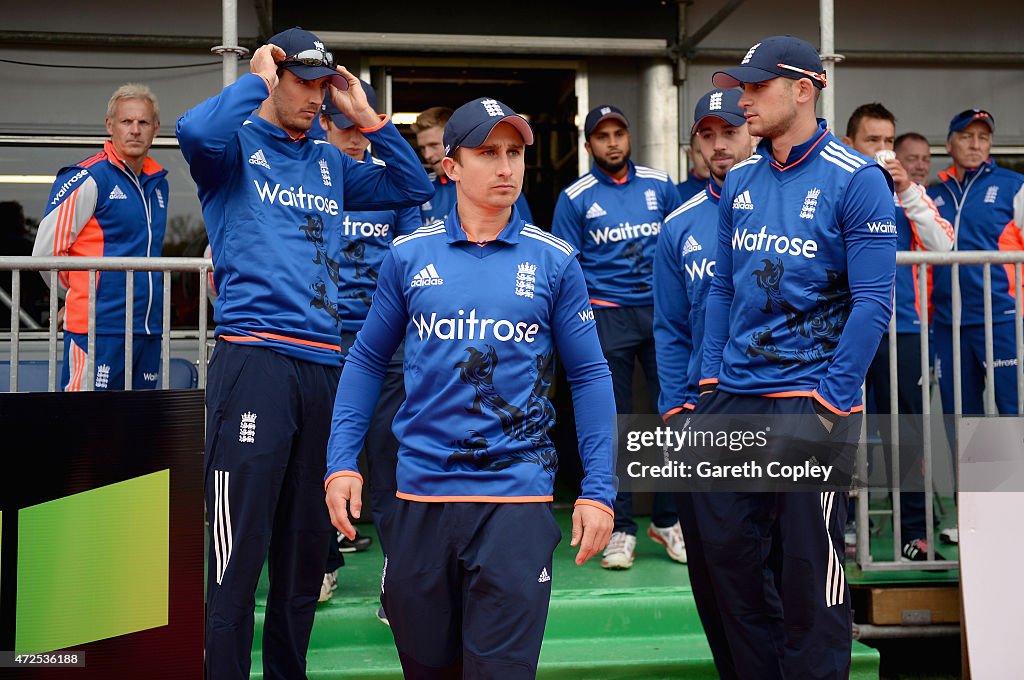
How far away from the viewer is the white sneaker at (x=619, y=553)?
5.23 m

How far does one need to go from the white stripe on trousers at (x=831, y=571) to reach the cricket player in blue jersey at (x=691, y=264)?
96cm

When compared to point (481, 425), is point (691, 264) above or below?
above

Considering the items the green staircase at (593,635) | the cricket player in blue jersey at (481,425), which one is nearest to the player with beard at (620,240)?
the green staircase at (593,635)

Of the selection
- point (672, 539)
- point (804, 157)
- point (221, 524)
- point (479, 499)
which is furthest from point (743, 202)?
point (672, 539)

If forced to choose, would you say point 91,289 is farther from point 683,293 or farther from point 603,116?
point 603,116

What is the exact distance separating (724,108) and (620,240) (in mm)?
1141

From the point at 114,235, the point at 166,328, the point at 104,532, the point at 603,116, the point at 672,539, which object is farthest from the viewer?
the point at 603,116

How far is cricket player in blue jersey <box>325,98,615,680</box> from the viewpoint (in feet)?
8.96

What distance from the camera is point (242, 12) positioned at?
22.2ft

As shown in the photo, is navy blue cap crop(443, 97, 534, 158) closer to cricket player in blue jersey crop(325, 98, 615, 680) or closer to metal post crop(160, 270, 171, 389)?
cricket player in blue jersey crop(325, 98, 615, 680)

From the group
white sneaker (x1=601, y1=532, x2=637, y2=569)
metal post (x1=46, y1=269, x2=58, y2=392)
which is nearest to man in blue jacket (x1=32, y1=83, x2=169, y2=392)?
metal post (x1=46, y1=269, x2=58, y2=392)

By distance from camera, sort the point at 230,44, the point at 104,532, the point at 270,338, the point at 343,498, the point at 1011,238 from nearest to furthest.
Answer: the point at 343,498 → the point at 270,338 → the point at 104,532 → the point at 230,44 → the point at 1011,238

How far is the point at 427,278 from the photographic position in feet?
9.51

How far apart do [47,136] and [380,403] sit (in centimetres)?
317
